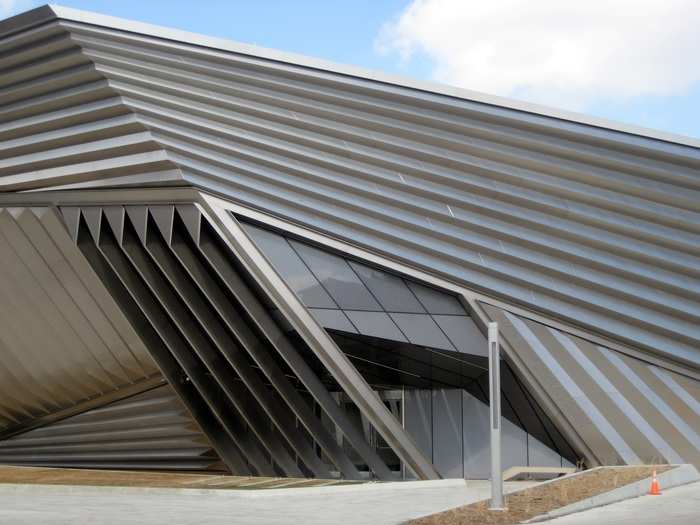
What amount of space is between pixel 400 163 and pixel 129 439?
13.2 m

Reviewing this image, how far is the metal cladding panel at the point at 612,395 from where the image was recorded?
19875 millimetres

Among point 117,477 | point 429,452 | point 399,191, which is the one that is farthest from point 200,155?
point 429,452

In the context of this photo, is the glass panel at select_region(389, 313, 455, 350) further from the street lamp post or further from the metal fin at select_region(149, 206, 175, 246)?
the street lamp post

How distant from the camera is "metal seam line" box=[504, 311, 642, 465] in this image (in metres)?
20.1

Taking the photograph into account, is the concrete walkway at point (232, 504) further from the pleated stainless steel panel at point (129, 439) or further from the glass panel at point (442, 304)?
the pleated stainless steel panel at point (129, 439)

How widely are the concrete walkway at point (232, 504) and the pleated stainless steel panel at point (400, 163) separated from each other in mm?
5061

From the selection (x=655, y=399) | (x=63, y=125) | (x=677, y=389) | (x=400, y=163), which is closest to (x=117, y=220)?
(x=63, y=125)

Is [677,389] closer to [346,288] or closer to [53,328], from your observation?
[346,288]

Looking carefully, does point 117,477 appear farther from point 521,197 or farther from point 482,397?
point 521,197

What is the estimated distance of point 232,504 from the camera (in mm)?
16094

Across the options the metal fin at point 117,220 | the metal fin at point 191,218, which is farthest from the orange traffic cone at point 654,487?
the metal fin at point 117,220

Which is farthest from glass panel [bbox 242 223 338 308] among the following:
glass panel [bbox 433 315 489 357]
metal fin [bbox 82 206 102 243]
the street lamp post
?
the street lamp post

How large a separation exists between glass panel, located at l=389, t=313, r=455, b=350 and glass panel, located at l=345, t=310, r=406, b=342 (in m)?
0.14

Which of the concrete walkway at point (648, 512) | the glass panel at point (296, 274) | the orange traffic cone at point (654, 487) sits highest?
the glass panel at point (296, 274)
